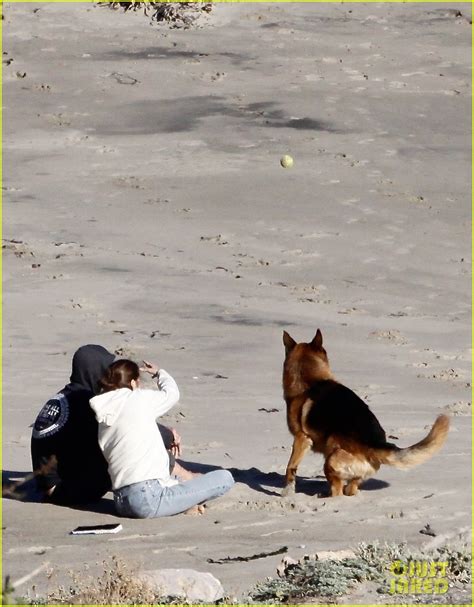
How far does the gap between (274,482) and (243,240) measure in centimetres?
919

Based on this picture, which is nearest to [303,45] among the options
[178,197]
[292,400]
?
[178,197]

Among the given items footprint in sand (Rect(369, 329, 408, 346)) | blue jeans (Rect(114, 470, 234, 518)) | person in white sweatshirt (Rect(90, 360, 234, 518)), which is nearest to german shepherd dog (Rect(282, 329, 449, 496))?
blue jeans (Rect(114, 470, 234, 518))

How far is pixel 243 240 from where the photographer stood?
708 inches

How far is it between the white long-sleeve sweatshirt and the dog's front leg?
3.05 ft

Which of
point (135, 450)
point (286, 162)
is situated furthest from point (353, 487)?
point (286, 162)

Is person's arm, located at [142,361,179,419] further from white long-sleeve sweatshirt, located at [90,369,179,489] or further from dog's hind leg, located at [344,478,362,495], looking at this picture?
dog's hind leg, located at [344,478,362,495]

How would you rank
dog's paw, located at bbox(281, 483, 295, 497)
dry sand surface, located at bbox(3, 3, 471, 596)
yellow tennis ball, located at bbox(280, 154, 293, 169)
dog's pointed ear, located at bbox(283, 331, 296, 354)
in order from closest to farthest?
dry sand surface, located at bbox(3, 3, 471, 596) < dog's paw, located at bbox(281, 483, 295, 497) < dog's pointed ear, located at bbox(283, 331, 296, 354) < yellow tennis ball, located at bbox(280, 154, 293, 169)

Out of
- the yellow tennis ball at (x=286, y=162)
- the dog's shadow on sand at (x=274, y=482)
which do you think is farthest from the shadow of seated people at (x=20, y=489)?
the yellow tennis ball at (x=286, y=162)

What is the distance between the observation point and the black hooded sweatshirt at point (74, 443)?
8.34 metres

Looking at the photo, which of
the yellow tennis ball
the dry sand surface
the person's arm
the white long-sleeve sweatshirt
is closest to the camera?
the white long-sleeve sweatshirt

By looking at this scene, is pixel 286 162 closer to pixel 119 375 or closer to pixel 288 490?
pixel 288 490

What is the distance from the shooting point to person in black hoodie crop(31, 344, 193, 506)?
834 cm

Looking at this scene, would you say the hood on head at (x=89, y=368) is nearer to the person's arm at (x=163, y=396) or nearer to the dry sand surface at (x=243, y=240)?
the person's arm at (x=163, y=396)

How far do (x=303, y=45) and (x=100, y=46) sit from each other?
414 centimetres
